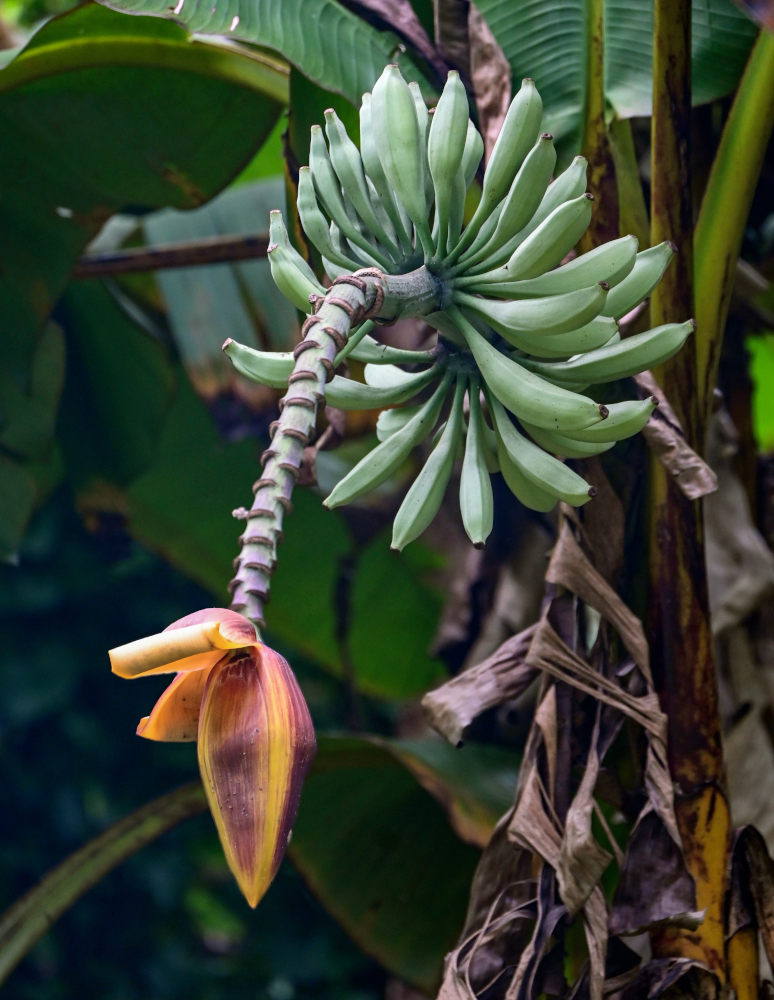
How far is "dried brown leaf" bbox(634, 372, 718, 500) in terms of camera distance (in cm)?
70

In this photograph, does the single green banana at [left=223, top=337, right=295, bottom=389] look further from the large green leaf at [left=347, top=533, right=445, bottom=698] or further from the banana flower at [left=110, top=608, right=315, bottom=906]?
the large green leaf at [left=347, top=533, right=445, bottom=698]

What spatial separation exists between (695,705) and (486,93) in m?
0.56

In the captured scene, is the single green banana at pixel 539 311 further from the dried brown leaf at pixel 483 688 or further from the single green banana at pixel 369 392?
the dried brown leaf at pixel 483 688

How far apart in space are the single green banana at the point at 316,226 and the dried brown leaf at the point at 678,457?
0.89ft

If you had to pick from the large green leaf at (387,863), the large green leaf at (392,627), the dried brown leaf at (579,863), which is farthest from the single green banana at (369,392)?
the large green leaf at (392,627)

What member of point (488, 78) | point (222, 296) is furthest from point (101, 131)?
point (488, 78)

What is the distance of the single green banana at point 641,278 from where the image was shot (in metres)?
0.60

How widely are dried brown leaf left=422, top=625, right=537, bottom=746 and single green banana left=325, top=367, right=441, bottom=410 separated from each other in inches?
9.9

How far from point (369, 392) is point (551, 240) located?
0.18m

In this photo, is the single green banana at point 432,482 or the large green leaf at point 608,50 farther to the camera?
the large green leaf at point 608,50

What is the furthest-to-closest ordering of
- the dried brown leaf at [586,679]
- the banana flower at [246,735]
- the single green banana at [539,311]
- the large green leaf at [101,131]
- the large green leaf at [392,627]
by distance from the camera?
the large green leaf at [392,627]
the large green leaf at [101,131]
the dried brown leaf at [586,679]
the single green banana at [539,311]
the banana flower at [246,735]

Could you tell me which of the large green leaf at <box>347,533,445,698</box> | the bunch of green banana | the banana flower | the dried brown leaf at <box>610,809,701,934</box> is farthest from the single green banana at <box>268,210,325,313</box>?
the large green leaf at <box>347,533,445,698</box>

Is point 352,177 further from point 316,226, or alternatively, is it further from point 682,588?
point 682,588

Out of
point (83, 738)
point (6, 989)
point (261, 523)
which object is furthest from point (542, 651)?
point (6, 989)
